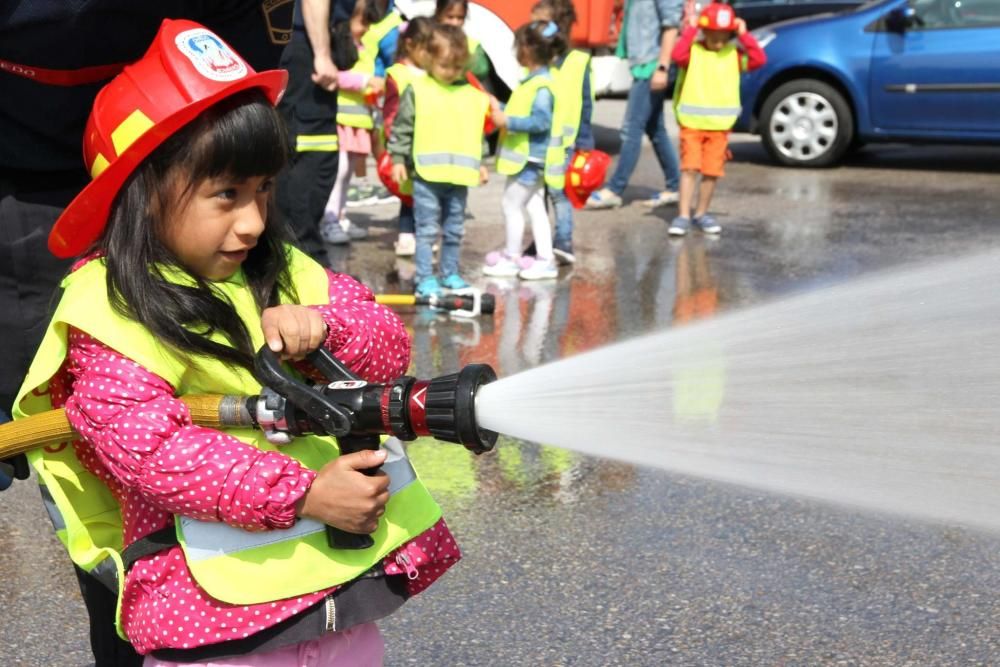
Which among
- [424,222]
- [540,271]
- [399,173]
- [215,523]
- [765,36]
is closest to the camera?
[215,523]

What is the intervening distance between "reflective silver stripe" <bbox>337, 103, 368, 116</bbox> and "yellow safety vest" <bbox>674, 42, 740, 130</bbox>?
210cm

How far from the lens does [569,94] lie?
7.78 m

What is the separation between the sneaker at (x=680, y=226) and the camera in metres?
8.87

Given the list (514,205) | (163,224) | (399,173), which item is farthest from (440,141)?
(163,224)

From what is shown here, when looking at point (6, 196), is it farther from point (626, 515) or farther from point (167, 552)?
point (626, 515)

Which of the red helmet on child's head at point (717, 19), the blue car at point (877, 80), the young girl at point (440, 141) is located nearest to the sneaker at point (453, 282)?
the young girl at point (440, 141)

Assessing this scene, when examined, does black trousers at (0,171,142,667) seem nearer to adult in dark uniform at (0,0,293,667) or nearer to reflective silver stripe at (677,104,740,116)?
adult in dark uniform at (0,0,293,667)

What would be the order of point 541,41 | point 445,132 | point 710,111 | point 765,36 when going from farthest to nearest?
1. point 765,36
2. point 710,111
3. point 541,41
4. point 445,132

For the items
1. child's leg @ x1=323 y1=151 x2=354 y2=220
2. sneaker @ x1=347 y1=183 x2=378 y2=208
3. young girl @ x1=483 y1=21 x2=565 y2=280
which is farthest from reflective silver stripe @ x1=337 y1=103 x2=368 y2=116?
sneaker @ x1=347 y1=183 x2=378 y2=208

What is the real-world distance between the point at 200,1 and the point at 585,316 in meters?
4.69

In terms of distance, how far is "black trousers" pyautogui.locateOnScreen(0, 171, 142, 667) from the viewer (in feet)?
7.92

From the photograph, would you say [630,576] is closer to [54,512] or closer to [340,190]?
[54,512]

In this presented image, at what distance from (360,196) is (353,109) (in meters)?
1.59

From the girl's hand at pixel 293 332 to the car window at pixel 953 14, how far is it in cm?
990
